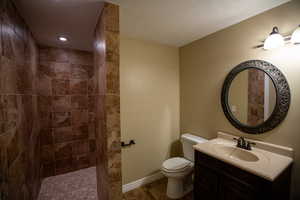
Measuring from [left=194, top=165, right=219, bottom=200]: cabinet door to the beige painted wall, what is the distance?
84 centimetres

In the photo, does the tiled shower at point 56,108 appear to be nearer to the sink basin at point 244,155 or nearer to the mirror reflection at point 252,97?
the sink basin at point 244,155

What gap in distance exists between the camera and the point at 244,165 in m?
1.03

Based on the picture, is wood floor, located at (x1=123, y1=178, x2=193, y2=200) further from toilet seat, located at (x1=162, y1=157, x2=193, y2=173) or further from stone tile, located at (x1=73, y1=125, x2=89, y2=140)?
stone tile, located at (x1=73, y1=125, x2=89, y2=140)

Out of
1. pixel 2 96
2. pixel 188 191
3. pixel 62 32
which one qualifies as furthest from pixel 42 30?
pixel 188 191

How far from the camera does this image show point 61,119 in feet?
7.38

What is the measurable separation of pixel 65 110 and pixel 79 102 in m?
0.27

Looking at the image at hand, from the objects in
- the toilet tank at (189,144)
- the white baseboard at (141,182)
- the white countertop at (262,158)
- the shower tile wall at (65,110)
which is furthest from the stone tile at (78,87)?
the white countertop at (262,158)

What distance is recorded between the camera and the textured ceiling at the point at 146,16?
1.16 meters

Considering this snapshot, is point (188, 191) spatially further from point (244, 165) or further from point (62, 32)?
point (62, 32)

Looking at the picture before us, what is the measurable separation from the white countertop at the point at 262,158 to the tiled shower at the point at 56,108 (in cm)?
102

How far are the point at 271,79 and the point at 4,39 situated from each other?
95.2 inches

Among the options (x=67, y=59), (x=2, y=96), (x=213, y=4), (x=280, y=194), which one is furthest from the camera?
(x=67, y=59)

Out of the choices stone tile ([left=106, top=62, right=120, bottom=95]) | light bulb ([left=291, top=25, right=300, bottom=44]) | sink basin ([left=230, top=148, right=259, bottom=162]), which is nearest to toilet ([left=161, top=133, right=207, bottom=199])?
sink basin ([left=230, top=148, right=259, bottom=162])

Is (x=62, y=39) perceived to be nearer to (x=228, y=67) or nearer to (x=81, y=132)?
(x=81, y=132)
